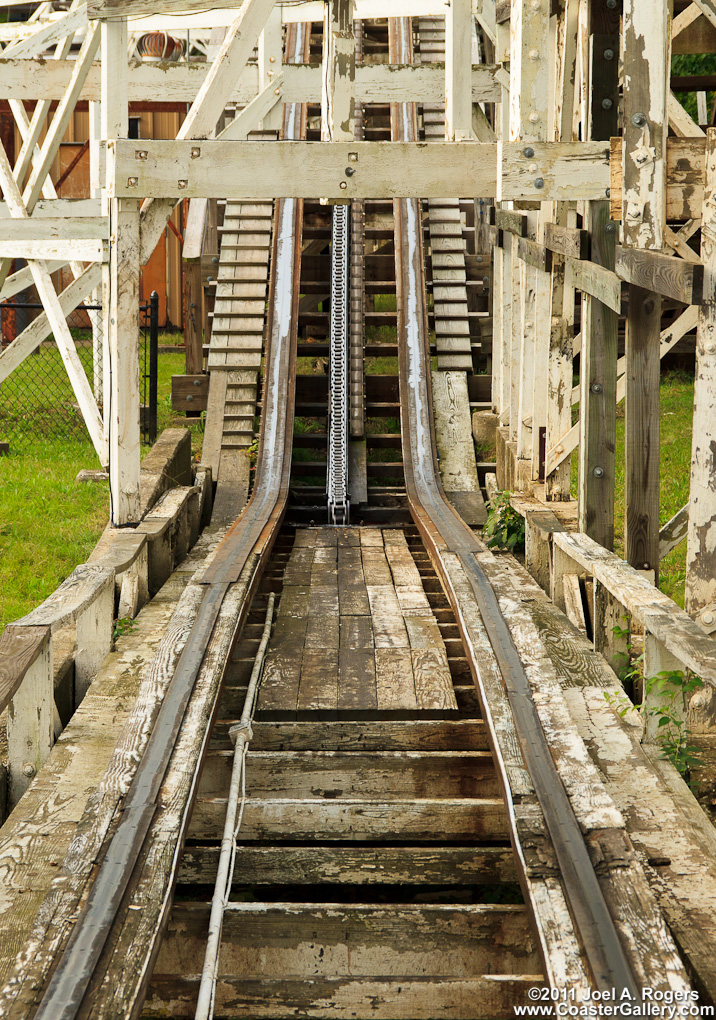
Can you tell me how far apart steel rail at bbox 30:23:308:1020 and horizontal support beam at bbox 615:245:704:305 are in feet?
7.07

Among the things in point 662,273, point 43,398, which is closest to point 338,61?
point 662,273

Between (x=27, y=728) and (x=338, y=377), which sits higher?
(x=338, y=377)

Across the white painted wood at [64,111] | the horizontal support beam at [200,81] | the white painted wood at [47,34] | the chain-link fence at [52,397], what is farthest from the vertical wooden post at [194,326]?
the white painted wood at [47,34]

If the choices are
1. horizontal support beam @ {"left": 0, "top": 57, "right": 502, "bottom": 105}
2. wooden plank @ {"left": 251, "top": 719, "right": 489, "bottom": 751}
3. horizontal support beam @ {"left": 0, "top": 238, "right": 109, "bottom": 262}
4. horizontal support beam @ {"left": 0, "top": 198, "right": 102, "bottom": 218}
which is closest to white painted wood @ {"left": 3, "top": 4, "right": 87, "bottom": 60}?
horizontal support beam @ {"left": 0, "top": 57, "right": 502, "bottom": 105}

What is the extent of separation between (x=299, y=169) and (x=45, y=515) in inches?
127

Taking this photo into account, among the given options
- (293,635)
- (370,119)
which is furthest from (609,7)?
(370,119)

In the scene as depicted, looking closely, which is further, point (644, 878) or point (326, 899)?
point (326, 899)

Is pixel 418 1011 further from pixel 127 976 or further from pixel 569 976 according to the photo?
pixel 127 976

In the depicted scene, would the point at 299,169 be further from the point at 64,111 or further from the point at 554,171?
the point at 64,111

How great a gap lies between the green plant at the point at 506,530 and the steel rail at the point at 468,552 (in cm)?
16

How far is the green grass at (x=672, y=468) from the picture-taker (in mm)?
6676

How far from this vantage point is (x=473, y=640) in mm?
4457

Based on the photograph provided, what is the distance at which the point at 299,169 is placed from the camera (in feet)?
18.5

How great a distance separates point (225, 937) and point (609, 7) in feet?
14.0
